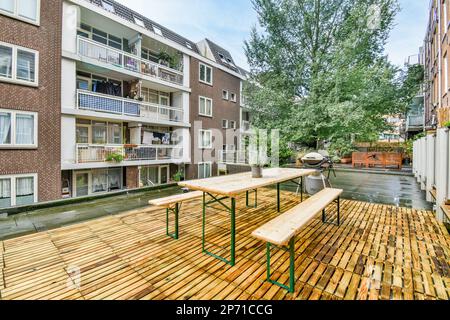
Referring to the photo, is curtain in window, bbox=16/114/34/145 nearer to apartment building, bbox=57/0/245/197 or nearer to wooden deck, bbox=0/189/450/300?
apartment building, bbox=57/0/245/197

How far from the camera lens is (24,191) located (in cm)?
705

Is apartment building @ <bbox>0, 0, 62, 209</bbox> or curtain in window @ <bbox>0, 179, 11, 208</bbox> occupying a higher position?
apartment building @ <bbox>0, 0, 62, 209</bbox>

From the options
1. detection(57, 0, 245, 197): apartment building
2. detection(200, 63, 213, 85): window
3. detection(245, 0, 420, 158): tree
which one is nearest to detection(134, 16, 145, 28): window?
detection(57, 0, 245, 197): apartment building

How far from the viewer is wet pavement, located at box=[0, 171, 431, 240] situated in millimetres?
5137

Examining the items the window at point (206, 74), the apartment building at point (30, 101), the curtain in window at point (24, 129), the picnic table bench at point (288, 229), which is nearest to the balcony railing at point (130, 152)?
the apartment building at point (30, 101)

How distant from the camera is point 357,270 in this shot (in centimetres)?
282

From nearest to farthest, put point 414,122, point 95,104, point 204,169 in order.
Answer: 1. point 95,104
2. point 204,169
3. point 414,122

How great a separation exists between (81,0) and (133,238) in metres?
9.49

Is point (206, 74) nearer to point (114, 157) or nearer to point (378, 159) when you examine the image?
point (114, 157)

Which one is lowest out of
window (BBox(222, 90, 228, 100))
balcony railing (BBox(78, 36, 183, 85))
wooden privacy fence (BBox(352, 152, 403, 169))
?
wooden privacy fence (BBox(352, 152, 403, 169))

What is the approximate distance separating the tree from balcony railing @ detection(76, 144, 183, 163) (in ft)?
17.7

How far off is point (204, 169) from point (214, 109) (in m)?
4.46

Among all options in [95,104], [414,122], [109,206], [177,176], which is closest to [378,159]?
[414,122]
